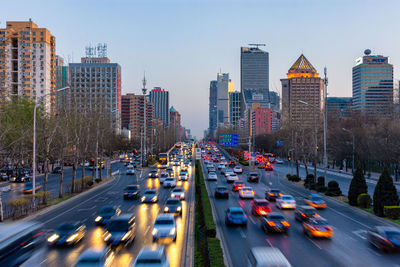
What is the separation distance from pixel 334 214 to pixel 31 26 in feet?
388

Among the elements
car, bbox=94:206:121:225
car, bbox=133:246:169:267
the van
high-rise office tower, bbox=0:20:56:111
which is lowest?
car, bbox=94:206:121:225

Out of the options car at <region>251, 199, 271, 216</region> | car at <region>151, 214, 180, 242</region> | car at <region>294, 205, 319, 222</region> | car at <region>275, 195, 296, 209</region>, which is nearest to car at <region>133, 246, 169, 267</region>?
car at <region>151, 214, 180, 242</region>

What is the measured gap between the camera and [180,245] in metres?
16.8

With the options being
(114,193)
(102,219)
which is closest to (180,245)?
(102,219)

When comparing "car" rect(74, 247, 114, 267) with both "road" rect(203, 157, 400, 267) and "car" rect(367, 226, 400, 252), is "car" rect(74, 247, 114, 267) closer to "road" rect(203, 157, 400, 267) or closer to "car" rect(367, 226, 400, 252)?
"road" rect(203, 157, 400, 267)

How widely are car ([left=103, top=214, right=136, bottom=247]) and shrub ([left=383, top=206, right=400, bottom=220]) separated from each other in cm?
1842

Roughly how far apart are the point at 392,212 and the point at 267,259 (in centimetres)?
1721

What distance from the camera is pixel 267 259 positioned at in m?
10.8

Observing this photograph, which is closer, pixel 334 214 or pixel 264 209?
pixel 264 209

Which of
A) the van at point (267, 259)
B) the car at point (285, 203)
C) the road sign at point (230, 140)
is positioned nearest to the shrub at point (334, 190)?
the car at point (285, 203)

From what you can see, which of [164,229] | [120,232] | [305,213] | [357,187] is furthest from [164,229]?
[357,187]

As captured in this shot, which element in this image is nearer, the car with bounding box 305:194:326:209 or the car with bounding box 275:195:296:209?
the car with bounding box 275:195:296:209

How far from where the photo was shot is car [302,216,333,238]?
18.0 meters

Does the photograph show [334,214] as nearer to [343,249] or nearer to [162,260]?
[343,249]
